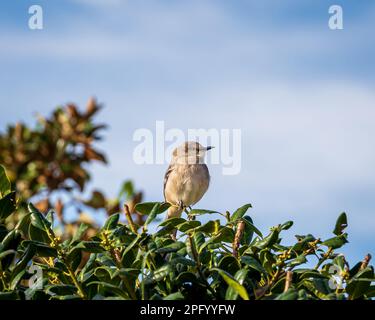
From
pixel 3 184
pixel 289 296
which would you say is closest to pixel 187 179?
pixel 3 184

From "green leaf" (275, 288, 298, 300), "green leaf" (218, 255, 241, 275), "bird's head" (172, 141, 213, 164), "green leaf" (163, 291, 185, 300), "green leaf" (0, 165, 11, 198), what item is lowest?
"green leaf" (163, 291, 185, 300)

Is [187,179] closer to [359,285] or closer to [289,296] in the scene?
[359,285]

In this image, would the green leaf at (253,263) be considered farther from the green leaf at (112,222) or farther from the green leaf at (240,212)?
the green leaf at (112,222)

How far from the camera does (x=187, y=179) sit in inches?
376

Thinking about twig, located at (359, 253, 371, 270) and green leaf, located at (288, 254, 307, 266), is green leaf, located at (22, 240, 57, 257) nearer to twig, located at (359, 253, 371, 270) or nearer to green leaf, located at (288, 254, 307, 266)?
green leaf, located at (288, 254, 307, 266)

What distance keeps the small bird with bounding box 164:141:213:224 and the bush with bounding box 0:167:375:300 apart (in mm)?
6139

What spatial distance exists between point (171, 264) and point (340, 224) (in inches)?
37.0

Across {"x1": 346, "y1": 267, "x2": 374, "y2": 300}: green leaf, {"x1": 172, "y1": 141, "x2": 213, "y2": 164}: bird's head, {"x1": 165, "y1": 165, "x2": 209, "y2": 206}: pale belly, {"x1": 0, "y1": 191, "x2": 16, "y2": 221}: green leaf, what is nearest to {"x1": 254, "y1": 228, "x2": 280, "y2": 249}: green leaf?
{"x1": 346, "y1": 267, "x2": 374, "y2": 300}: green leaf

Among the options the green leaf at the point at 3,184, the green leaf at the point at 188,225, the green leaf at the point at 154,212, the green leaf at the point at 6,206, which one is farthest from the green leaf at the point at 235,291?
the green leaf at the point at 3,184

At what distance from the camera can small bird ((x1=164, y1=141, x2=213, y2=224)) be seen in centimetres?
952
